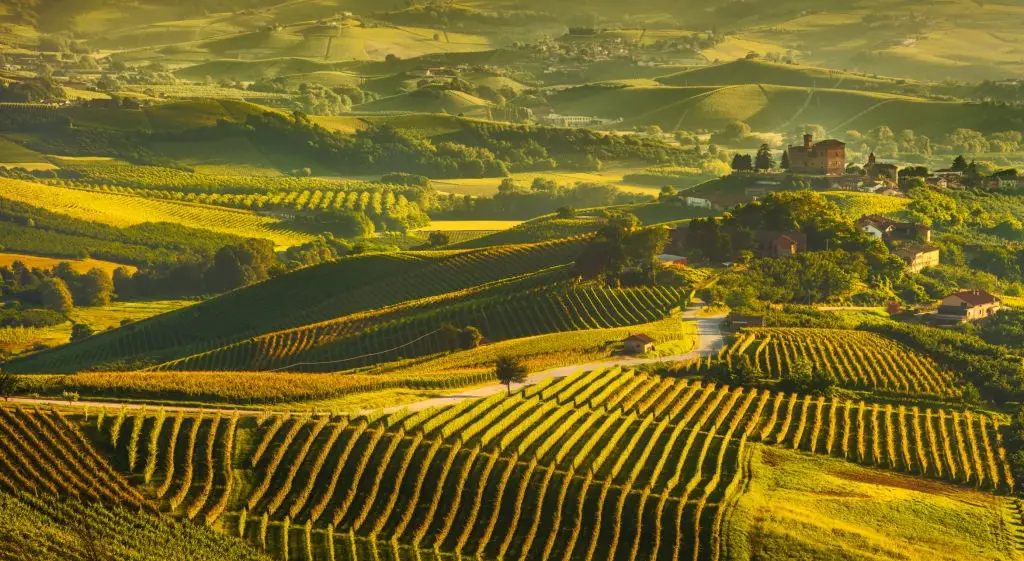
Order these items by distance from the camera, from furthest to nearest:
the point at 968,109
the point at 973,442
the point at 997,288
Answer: the point at 968,109
the point at 997,288
the point at 973,442

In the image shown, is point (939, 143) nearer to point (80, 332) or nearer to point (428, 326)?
point (428, 326)

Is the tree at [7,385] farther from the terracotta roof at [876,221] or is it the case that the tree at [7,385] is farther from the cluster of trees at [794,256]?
the terracotta roof at [876,221]

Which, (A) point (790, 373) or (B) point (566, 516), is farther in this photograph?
(A) point (790, 373)

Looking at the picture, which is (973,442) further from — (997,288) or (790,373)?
(997,288)

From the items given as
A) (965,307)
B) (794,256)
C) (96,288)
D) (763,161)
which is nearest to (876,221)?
(794,256)

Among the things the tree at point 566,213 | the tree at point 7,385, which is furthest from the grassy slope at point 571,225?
the tree at point 7,385

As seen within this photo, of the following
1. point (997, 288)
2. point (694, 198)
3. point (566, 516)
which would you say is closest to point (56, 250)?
point (694, 198)
